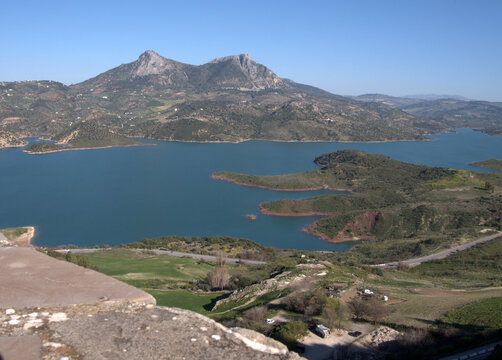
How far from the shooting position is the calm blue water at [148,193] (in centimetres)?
5919

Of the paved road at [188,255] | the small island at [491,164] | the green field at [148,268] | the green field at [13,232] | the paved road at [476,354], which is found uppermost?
the paved road at [476,354]

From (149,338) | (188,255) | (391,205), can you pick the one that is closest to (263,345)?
(149,338)

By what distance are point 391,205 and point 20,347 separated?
7410 cm

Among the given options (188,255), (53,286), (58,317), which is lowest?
A: (188,255)

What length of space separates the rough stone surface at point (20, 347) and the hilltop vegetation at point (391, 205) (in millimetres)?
41360

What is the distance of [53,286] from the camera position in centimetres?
788

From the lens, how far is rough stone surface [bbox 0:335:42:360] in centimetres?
564

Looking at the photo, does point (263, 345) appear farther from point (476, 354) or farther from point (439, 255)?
point (439, 255)

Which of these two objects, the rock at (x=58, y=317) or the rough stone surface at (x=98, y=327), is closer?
the rough stone surface at (x=98, y=327)

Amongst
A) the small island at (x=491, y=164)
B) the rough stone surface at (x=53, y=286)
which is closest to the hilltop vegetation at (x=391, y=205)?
the small island at (x=491, y=164)

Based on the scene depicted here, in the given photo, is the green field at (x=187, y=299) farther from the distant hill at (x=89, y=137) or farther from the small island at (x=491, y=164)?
the distant hill at (x=89, y=137)

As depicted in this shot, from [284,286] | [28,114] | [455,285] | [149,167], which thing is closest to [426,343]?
[284,286]

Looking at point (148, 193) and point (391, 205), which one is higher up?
point (148, 193)

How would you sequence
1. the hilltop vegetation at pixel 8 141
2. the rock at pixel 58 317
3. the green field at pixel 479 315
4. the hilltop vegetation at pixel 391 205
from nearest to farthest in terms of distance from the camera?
1. the rock at pixel 58 317
2. the green field at pixel 479 315
3. the hilltop vegetation at pixel 391 205
4. the hilltop vegetation at pixel 8 141
